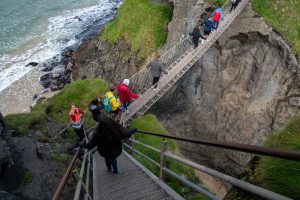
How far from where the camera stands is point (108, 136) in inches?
278

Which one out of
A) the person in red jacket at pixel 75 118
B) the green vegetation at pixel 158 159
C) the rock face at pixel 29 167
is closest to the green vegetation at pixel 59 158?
the rock face at pixel 29 167

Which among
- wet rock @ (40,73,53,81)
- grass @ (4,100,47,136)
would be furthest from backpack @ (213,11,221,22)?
wet rock @ (40,73,53,81)

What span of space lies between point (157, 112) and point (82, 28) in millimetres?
32321

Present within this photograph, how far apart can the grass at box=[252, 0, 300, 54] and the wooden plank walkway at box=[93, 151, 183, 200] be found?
1638cm

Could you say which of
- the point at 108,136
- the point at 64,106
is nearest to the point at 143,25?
the point at 64,106

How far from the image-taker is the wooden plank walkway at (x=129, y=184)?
621cm

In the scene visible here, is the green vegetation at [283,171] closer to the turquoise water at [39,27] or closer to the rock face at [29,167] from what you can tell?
the rock face at [29,167]

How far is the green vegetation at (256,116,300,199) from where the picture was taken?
318 cm

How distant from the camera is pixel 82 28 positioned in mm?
49781

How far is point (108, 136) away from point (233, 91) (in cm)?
1664

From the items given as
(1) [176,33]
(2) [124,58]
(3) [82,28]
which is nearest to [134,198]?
Answer: (1) [176,33]

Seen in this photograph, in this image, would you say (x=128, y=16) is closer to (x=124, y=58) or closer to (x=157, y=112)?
(x=124, y=58)

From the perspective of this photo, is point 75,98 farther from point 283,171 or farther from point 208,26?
point 283,171

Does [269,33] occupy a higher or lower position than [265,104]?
higher
